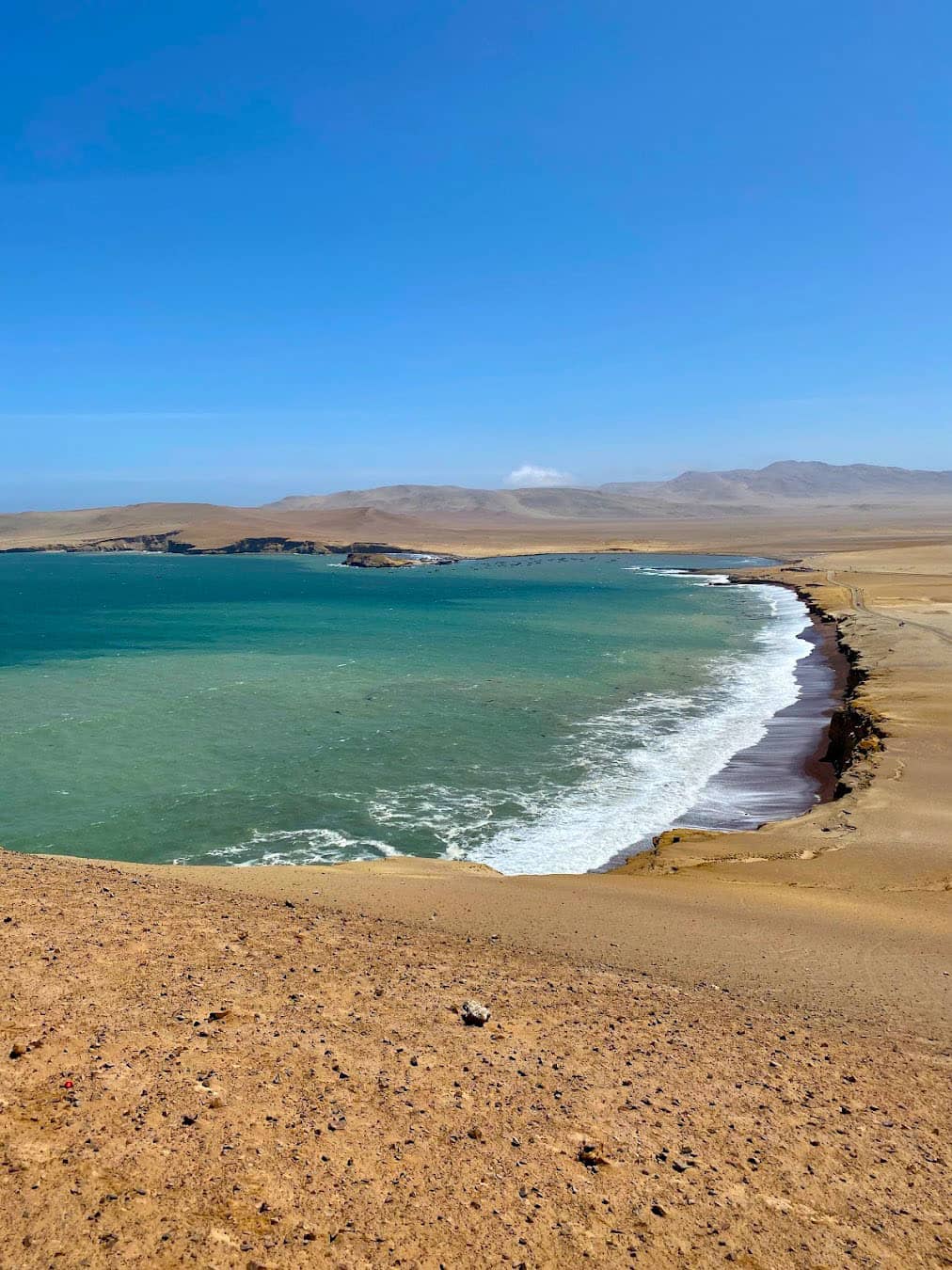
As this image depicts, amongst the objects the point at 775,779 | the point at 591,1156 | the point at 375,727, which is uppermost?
the point at 591,1156

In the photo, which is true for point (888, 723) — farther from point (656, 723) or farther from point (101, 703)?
point (101, 703)

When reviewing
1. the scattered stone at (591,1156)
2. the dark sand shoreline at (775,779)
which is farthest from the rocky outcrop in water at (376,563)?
the scattered stone at (591,1156)

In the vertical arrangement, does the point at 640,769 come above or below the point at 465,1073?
below

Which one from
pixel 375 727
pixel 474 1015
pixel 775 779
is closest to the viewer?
pixel 474 1015


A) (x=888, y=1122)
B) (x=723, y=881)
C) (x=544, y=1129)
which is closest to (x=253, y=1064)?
(x=544, y=1129)

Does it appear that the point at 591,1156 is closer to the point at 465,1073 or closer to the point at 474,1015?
the point at 465,1073

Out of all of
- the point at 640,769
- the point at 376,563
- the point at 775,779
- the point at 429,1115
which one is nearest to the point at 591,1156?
the point at 429,1115
